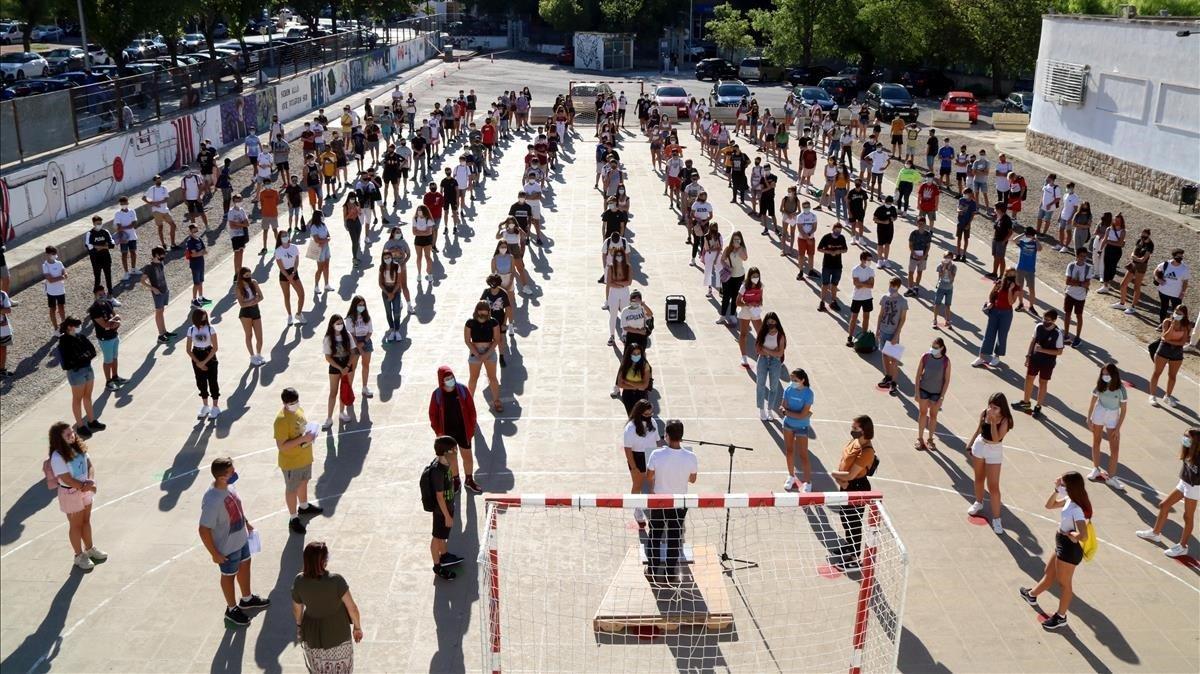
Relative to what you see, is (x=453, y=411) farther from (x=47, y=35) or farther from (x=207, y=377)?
(x=47, y=35)

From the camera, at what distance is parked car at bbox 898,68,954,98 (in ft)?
182

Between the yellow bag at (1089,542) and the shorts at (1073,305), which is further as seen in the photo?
the shorts at (1073,305)

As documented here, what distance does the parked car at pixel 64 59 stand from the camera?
49.6 m

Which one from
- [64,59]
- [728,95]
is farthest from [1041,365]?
[64,59]

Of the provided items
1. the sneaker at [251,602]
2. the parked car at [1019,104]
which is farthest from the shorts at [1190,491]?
the parked car at [1019,104]

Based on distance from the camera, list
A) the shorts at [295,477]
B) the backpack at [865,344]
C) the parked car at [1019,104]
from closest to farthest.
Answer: the shorts at [295,477], the backpack at [865,344], the parked car at [1019,104]

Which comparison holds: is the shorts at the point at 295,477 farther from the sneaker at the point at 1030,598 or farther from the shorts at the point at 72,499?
the sneaker at the point at 1030,598

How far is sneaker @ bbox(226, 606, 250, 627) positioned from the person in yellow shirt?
5.20 feet

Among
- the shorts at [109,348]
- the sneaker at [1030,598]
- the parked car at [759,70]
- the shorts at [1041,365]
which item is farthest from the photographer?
the parked car at [759,70]

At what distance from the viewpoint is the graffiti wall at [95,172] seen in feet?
70.9

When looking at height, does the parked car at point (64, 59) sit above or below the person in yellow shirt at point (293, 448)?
above

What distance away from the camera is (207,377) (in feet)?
43.5

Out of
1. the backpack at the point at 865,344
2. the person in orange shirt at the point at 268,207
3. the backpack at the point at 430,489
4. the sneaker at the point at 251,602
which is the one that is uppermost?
the person in orange shirt at the point at 268,207

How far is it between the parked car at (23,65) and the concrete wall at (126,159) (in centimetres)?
1434
